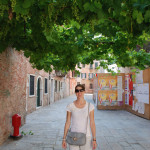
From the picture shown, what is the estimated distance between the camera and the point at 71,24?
12.1 feet

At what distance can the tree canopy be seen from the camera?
2246 millimetres

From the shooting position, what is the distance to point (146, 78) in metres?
10.0

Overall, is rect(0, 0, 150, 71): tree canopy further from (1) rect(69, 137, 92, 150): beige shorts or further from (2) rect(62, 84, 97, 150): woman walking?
(1) rect(69, 137, 92, 150): beige shorts

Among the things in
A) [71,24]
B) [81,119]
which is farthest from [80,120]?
[71,24]

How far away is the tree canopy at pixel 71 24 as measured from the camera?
2.25 m

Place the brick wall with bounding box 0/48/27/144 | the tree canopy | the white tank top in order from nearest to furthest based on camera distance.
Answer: the tree canopy → the white tank top → the brick wall with bounding box 0/48/27/144

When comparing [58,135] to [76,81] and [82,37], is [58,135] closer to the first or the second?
[82,37]

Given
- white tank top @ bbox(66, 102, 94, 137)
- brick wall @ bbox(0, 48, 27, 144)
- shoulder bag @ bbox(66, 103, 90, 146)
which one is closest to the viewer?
shoulder bag @ bbox(66, 103, 90, 146)

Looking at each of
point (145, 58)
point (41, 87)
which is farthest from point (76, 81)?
point (145, 58)

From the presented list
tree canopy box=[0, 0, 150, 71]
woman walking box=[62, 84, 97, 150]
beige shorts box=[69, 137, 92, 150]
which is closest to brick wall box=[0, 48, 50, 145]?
tree canopy box=[0, 0, 150, 71]

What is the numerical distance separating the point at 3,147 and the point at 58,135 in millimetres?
1947

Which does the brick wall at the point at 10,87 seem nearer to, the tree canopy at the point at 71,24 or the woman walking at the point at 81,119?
the tree canopy at the point at 71,24

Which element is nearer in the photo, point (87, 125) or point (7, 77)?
point (87, 125)

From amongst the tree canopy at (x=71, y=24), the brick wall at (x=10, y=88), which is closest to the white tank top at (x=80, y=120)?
the tree canopy at (x=71, y=24)
